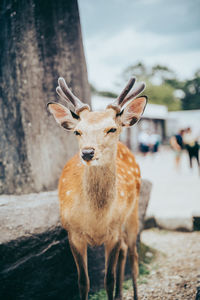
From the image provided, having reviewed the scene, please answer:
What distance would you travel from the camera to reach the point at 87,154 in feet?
6.00

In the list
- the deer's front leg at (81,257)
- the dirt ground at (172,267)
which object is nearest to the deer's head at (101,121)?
the deer's front leg at (81,257)

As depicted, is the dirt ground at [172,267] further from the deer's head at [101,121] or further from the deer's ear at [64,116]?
the deer's ear at [64,116]

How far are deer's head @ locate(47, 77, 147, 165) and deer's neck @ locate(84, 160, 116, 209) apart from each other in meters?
0.10

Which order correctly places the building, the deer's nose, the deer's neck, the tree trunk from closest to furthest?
the deer's nose → the deer's neck → the tree trunk → the building

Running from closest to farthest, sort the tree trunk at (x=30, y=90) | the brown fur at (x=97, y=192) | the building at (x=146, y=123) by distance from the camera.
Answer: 1. the brown fur at (x=97, y=192)
2. the tree trunk at (x=30, y=90)
3. the building at (x=146, y=123)

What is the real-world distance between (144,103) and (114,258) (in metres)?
1.33

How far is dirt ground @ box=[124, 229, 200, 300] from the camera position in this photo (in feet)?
8.98

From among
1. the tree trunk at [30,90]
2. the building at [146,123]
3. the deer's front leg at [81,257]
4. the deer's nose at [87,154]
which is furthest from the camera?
the building at [146,123]

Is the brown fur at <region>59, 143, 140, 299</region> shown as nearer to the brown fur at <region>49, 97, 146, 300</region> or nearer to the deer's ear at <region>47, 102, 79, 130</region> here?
the brown fur at <region>49, 97, 146, 300</region>

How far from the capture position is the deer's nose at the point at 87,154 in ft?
5.99

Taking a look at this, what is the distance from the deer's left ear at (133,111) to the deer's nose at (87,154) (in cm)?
51

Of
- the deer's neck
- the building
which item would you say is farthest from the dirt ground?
the building

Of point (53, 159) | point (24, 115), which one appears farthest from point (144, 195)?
point (24, 115)

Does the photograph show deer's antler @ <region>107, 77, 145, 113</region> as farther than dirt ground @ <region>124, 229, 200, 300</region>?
No
